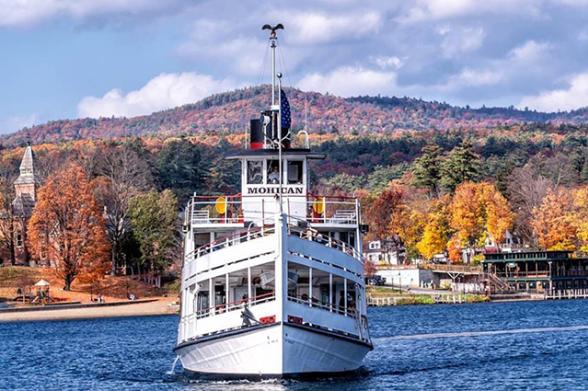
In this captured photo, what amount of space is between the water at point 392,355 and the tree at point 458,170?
63.0 metres

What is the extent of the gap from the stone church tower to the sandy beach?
23344mm

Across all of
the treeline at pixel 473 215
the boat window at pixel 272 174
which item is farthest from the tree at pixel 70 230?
the boat window at pixel 272 174

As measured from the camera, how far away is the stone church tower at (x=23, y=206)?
133125mm

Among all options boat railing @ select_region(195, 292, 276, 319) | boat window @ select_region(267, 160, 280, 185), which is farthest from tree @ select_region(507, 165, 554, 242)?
boat railing @ select_region(195, 292, 276, 319)

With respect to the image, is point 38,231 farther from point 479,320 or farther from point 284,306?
point 284,306

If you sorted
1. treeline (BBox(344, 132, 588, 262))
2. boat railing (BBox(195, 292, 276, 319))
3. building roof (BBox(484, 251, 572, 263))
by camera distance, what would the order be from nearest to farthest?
boat railing (BBox(195, 292, 276, 319))
building roof (BBox(484, 251, 572, 263))
treeline (BBox(344, 132, 588, 262))

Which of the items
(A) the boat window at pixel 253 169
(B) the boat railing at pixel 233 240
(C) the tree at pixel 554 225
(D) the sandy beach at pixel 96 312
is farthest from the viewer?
(C) the tree at pixel 554 225

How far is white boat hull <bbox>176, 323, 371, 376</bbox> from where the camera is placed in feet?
147

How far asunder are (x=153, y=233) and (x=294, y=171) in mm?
75621

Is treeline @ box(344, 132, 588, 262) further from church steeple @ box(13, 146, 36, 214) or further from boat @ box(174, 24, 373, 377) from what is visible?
boat @ box(174, 24, 373, 377)

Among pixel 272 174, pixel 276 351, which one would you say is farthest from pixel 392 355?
pixel 276 351

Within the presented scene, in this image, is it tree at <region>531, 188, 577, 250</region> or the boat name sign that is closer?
the boat name sign

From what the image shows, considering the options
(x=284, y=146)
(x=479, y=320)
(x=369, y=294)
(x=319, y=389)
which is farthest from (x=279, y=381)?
(x=369, y=294)

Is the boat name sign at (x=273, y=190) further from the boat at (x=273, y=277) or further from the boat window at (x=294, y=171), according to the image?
the boat window at (x=294, y=171)
